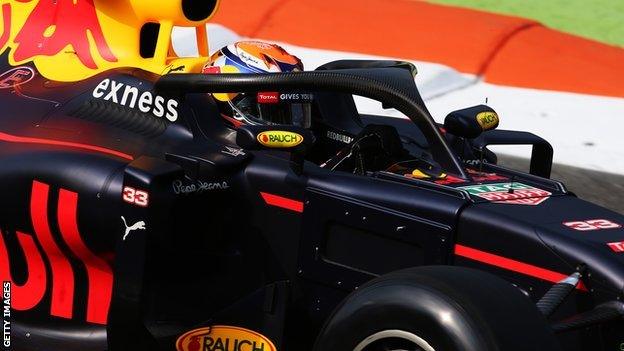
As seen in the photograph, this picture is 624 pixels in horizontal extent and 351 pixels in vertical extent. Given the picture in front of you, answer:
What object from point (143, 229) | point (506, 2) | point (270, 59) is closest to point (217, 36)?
point (506, 2)

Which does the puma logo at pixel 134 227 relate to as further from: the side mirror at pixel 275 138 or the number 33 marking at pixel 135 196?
the side mirror at pixel 275 138

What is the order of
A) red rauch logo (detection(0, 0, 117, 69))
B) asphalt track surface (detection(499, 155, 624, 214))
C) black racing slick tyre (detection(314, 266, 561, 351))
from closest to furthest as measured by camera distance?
black racing slick tyre (detection(314, 266, 561, 351)) < red rauch logo (detection(0, 0, 117, 69)) < asphalt track surface (detection(499, 155, 624, 214))

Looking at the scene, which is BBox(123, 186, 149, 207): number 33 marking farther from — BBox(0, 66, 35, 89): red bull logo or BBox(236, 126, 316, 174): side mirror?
BBox(0, 66, 35, 89): red bull logo

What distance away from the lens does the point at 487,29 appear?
11898 millimetres

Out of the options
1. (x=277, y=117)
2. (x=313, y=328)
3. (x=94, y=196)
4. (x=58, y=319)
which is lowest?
(x=58, y=319)

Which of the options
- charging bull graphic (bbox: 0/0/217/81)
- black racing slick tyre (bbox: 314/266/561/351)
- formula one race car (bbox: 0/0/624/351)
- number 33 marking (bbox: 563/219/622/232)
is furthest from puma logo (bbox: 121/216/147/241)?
number 33 marking (bbox: 563/219/622/232)

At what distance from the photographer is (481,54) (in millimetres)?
11484

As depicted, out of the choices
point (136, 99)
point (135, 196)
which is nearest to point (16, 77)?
point (136, 99)

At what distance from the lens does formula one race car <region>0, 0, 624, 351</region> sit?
4305mm

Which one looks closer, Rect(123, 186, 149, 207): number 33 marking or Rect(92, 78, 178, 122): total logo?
Rect(123, 186, 149, 207): number 33 marking

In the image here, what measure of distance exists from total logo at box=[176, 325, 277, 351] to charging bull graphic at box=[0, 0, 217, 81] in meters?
1.73

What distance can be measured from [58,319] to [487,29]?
7.40 meters

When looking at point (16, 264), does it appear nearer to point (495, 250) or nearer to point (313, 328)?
Answer: point (313, 328)

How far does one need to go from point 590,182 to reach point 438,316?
5.10m
